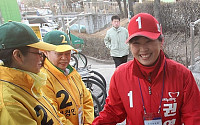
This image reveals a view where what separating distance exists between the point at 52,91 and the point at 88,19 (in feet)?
69.0

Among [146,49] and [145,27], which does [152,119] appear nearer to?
[146,49]

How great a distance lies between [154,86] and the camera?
1431 millimetres

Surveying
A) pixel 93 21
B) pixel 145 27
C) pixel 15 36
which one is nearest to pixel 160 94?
pixel 145 27

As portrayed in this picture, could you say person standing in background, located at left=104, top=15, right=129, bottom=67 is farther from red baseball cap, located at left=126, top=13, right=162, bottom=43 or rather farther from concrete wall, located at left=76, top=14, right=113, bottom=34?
concrete wall, located at left=76, top=14, right=113, bottom=34

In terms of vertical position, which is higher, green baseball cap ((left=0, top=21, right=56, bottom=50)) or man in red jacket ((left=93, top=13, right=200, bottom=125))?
green baseball cap ((left=0, top=21, right=56, bottom=50))

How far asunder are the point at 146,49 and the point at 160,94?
0.35 m

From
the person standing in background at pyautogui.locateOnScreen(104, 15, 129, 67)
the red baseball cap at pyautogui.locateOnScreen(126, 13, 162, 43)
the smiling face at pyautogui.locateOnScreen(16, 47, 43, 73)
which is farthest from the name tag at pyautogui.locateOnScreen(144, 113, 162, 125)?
the person standing in background at pyautogui.locateOnScreen(104, 15, 129, 67)

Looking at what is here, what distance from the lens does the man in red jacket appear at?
1368 mm

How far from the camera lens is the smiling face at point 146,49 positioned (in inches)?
55.4

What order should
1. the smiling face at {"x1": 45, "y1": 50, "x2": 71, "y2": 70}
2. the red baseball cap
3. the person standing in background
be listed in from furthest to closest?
the person standing in background → the smiling face at {"x1": 45, "y1": 50, "x2": 71, "y2": 70} → the red baseball cap

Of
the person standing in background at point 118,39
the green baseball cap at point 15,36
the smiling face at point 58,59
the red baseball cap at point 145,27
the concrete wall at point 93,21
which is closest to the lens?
the green baseball cap at point 15,36

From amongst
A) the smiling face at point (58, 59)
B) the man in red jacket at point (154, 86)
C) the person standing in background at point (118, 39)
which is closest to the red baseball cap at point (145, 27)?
the man in red jacket at point (154, 86)

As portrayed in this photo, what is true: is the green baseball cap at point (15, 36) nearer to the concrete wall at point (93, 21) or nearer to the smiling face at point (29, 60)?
the smiling face at point (29, 60)

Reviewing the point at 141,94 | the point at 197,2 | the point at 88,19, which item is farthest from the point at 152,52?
the point at 88,19
